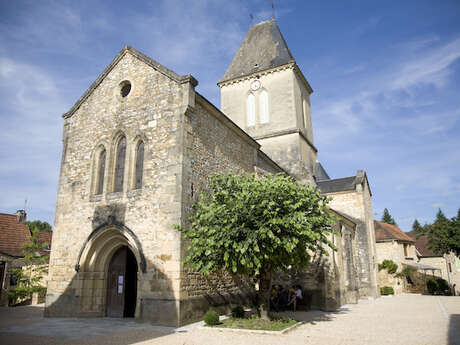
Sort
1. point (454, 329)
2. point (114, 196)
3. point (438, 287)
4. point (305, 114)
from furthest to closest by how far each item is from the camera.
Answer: point (305, 114) → point (438, 287) → point (114, 196) → point (454, 329)

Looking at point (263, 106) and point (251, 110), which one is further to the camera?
point (251, 110)

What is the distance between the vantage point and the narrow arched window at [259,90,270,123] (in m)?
23.9

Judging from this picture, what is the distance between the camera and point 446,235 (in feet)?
73.8

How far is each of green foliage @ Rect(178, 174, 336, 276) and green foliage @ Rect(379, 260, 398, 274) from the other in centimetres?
2012

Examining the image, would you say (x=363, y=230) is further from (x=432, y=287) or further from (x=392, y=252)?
(x=392, y=252)

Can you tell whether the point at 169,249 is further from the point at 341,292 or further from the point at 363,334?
the point at 341,292

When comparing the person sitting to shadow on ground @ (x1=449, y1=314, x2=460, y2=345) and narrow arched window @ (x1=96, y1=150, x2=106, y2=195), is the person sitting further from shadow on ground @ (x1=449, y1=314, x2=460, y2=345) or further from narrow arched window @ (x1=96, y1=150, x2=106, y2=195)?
narrow arched window @ (x1=96, y1=150, x2=106, y2=195)

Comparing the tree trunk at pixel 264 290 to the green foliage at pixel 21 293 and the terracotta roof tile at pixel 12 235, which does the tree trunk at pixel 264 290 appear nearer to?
the green foliage at pixel 21 293

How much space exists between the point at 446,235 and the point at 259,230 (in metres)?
19.3

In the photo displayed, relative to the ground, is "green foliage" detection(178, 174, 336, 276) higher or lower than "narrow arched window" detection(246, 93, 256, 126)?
lower

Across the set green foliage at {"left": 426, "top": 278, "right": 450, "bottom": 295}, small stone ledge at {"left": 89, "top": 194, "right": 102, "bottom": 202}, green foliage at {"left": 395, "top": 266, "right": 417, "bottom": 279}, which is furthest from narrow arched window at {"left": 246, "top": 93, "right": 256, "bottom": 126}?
green foliage at {"left": 426, "top": 278, "right": 450, "bottom": 295}

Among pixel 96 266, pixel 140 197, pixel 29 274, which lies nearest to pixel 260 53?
pixel 140 197

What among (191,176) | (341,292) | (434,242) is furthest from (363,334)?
(434,242)

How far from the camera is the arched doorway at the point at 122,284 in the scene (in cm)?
1197
